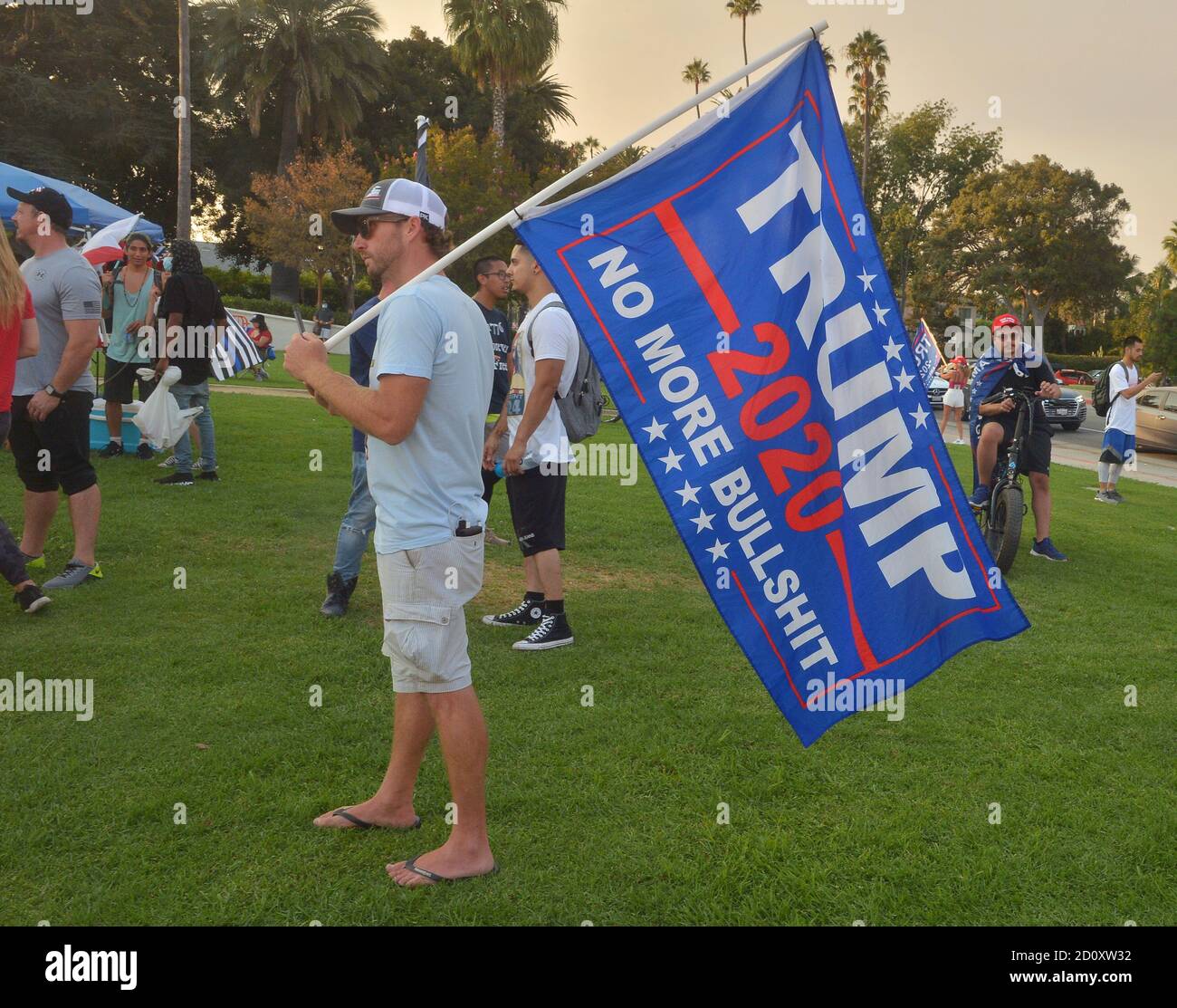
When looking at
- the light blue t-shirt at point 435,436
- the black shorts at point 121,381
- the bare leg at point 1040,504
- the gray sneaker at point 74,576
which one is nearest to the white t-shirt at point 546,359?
the light blue t-shirt at point 435,436

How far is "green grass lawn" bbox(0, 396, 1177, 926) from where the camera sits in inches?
124

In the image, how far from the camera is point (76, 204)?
578 inches

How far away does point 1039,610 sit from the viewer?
690 cm

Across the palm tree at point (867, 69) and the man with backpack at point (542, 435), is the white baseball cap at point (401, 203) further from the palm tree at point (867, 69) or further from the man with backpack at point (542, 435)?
the palm tree at point (867, 69)

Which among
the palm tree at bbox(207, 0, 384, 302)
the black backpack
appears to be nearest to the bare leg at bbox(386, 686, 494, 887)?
the black backpack

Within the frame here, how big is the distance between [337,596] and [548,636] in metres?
1.31

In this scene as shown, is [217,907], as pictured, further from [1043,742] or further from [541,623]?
[1043,742]

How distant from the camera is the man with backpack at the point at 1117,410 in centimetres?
1255

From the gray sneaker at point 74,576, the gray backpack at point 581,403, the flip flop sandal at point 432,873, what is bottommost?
the flip flop sandal at point 432,873

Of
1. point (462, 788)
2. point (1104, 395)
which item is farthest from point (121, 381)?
point (1104, 395)

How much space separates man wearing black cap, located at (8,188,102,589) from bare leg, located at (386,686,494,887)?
3.93 meters

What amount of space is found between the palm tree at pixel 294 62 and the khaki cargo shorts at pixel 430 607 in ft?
144
